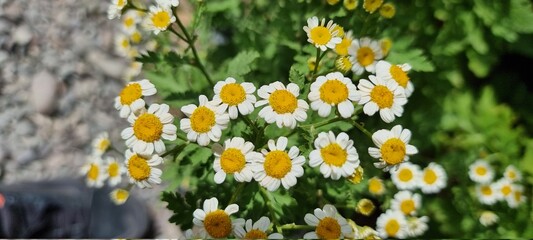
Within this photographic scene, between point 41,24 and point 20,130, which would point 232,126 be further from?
point 41,24

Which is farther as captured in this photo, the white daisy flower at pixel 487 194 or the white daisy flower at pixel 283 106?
the white daisy flower at pixel 487 194

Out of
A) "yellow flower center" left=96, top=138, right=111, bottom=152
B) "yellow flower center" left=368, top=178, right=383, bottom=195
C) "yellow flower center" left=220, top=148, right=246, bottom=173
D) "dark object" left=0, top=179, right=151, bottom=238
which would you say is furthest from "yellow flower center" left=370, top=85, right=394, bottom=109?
"dark object" left=0, top=179, right=151, bottom=238

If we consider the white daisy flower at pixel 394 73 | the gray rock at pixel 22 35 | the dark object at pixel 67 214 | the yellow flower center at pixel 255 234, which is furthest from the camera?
the gray rock at pixel 22 35

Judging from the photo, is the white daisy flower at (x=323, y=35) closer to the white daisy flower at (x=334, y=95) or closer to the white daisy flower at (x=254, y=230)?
the white daisy flower at (x=334, y=95)

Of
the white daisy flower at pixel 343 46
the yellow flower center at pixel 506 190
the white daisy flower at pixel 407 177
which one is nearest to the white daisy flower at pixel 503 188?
the yellow flower center at pixel 506 190

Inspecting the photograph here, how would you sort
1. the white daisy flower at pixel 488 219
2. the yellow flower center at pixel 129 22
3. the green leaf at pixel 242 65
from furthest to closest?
the yellow flower center at pixel 129 22
the white daisy flower at pixel 488 219
the green leaf at pixel 242 65

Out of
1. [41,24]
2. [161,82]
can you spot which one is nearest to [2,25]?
[41,24]

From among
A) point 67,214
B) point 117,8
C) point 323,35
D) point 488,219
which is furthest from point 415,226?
point 67,214

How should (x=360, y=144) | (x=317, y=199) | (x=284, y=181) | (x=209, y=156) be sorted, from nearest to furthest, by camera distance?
(x=284, y=181), (x=209, y=156), (x=317, y=199), (x=360, y=144)
